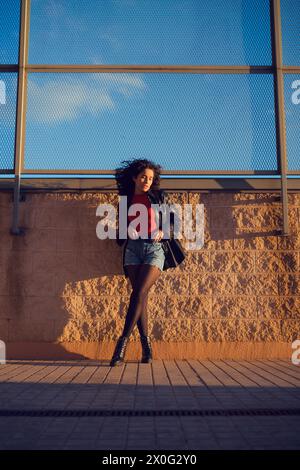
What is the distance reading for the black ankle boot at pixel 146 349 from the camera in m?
4.58

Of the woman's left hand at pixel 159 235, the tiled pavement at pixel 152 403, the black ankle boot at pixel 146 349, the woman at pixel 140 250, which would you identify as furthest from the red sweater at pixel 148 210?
the tiled pavement at pixel 152 403

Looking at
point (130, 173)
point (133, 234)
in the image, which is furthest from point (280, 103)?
point (133, 234)

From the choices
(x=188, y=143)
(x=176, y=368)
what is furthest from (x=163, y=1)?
(x=176, y=368)

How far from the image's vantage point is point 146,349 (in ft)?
15.1

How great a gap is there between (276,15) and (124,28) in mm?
1602

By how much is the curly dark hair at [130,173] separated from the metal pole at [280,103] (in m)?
1.27

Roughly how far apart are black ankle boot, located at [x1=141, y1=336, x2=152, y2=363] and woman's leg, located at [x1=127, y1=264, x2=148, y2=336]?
53 mm

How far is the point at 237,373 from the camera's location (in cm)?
405

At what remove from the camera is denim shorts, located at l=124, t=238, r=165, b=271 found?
4.66 meters

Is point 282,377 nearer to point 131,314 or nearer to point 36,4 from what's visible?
point 131,314

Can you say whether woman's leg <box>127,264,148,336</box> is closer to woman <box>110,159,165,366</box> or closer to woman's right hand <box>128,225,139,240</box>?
woman <box>110,159,165,366</box>

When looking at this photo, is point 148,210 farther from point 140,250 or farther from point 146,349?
point 146,349

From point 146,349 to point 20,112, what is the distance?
2.71 m

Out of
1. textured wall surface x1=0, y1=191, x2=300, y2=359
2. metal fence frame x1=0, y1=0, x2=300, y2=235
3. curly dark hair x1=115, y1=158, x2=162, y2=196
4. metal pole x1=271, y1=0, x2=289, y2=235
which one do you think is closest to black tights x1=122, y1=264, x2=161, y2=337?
textured wall surface x1=0, y1=191, x2=300, y2=359
